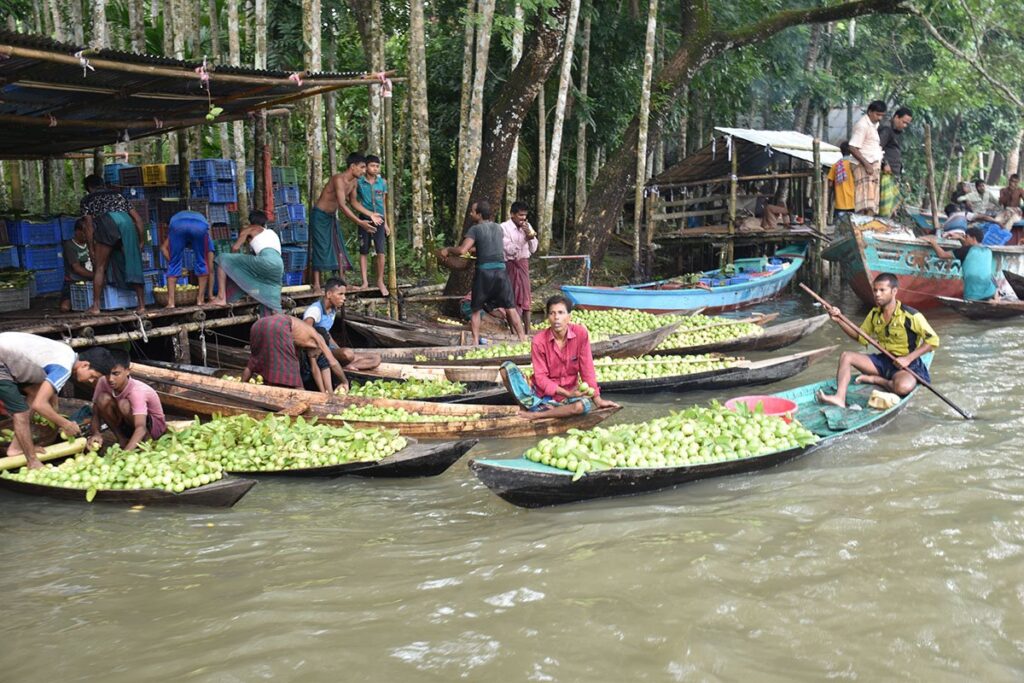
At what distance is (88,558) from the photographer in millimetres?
5094

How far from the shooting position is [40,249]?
32.9 ft

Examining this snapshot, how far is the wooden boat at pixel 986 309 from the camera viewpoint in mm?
13297

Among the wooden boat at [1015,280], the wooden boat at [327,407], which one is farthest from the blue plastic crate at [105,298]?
the wooden boat at [1015,280]

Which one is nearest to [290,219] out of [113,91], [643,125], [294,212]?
[294,212]

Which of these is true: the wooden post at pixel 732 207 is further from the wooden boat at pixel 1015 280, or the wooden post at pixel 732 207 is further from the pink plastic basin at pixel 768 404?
the pink plastic basin at pixel 768 404

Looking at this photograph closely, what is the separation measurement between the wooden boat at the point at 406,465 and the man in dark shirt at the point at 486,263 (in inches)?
149

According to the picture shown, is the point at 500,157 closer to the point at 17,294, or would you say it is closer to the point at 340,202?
the point at 340,202

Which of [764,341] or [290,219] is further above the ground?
[290,219]

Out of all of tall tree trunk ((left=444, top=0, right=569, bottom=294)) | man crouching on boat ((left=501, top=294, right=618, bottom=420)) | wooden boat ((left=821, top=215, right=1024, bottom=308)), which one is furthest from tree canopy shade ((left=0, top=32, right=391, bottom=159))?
wooden boat ((left=821, top=215, right=1024, bottom=308))

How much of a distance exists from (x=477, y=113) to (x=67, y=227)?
17.2 feet

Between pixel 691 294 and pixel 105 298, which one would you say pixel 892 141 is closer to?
pixel 691 294

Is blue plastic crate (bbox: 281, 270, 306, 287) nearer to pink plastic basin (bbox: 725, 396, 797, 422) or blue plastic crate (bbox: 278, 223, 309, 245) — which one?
blue plastic crate (bbox: 278, 223, 309, 245)

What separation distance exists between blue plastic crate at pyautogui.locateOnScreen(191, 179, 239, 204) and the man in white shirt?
908 centimetres

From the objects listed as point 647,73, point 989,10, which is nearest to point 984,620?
point 647,73
